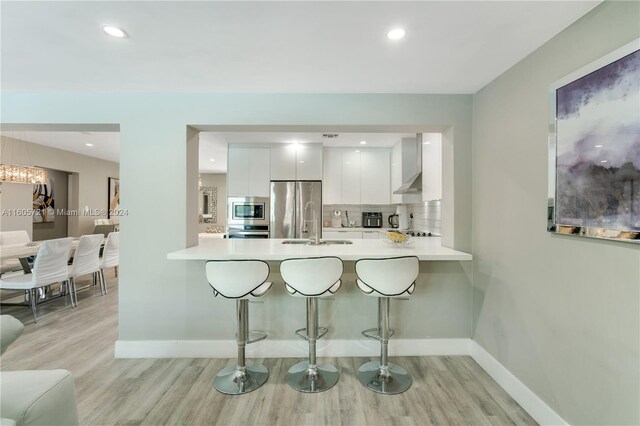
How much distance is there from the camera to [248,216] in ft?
15.4

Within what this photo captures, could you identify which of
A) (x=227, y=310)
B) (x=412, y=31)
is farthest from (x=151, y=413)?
(x=412, y=31)

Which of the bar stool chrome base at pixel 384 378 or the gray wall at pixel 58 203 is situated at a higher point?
the gray wall at pixel 58 203

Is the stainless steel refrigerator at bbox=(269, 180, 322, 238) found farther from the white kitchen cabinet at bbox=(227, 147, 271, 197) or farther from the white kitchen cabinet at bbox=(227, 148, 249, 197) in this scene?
the white kitchen cabinet at bbox=(227, 148, 249, 197)

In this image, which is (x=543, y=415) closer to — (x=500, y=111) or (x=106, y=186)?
(x=500, y=111)

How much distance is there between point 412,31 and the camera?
158 centimetres

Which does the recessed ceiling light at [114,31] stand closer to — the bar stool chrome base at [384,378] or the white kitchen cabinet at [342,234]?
the bar stool chrome base at [384,378]

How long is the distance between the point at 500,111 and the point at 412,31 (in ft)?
3.42

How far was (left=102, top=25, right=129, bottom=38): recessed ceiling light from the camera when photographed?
1569mm

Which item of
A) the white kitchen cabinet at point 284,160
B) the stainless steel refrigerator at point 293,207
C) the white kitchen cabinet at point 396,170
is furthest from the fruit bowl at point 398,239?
the white kitchen cabinet at point 284,160

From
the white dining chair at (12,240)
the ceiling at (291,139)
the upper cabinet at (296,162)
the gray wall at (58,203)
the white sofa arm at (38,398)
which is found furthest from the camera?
the gray wall at (58,203)

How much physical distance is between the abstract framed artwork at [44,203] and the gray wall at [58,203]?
0.09 metres

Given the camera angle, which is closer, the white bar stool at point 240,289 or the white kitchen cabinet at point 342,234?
the white bar stool at point 240,289

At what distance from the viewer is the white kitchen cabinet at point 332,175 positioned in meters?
4.96

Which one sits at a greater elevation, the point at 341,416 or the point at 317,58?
the point at 317,58
